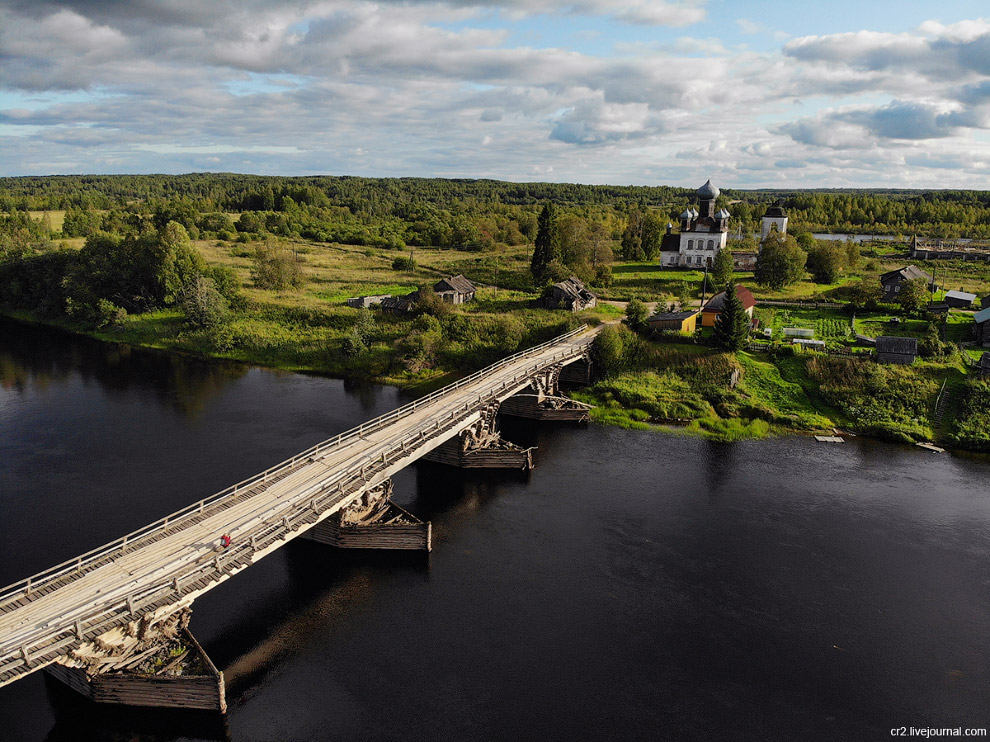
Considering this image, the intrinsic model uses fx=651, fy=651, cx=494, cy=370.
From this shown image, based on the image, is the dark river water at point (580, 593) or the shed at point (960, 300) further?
the shed at point (960, 300)

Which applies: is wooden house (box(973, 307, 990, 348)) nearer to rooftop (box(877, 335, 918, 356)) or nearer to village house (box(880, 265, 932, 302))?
rooftop (box(877, 335, 918, 356))

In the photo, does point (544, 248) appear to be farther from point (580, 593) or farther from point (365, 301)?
point (580, 593)

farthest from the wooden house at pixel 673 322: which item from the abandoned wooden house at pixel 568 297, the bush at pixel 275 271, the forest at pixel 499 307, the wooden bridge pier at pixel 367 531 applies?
the bush at pixel 275 271

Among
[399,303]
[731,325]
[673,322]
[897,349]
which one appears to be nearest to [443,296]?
[399,303]

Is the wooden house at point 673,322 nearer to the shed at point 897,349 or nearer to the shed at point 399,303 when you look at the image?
the shed at point 897,349

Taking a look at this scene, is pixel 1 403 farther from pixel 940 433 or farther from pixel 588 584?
pixel 940 433

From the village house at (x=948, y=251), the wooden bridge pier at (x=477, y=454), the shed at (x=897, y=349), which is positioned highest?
the village house at (x=948, y=251)

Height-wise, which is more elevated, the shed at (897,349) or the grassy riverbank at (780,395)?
the shed at (897,349)
